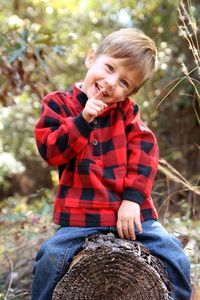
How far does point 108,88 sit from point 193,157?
3.11 metres

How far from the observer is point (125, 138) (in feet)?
9.16

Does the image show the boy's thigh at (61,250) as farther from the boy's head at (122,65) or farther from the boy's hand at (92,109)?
the boy's head at (122,65)

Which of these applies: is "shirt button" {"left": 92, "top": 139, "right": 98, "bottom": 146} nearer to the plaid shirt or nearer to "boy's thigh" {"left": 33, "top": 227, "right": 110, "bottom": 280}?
the plaid shirt

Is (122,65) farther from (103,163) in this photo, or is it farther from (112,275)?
(112,275)

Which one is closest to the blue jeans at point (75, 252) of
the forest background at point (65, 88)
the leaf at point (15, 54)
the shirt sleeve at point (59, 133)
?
the shirt sleeve at point (59, 133)

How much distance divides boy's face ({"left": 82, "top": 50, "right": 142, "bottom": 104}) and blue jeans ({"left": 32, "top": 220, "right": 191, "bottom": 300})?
57 centimetres

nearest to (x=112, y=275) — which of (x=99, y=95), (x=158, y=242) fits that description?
(x=158, y=242)

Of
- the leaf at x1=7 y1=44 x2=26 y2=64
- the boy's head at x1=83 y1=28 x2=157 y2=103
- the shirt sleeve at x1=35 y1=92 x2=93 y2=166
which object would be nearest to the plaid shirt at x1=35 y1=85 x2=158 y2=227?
the shirt sleeve at x1=35 y1=92 x2=93 y2=166

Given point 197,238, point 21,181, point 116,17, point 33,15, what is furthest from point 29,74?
point 21,181

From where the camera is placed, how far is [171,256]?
2.63 metres

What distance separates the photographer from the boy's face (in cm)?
267

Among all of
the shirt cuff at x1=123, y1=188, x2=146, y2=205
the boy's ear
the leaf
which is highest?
the leaf

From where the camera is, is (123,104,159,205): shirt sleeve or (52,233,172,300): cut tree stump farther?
(123,104,159,205): shirt sleeve

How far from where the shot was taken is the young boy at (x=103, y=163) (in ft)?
8.48
